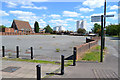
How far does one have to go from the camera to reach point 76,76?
4.80m

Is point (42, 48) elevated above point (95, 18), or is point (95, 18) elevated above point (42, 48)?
point (95, 18)

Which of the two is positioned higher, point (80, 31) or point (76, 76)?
point (80, 31)

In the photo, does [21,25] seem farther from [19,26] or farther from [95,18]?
[95,18]

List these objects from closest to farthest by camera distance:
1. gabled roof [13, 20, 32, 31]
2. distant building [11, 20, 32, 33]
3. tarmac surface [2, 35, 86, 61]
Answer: tarmac surface [2, 35, 86, 61] < distant building [11, 20, 32, 33] < gabled roof [13, 20, 32, 31]

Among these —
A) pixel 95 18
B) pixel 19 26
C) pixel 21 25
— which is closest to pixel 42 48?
pixel 95 18

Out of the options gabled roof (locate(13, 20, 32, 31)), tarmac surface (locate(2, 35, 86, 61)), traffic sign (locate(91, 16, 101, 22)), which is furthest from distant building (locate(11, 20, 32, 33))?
traffic sign (locate(91, 16, 101, 22))

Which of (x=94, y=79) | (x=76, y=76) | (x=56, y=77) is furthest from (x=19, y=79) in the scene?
(x=94, y=79)

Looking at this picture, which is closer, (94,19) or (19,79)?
(19,79)

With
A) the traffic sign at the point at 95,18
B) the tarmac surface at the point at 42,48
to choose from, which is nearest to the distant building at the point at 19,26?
the tarmac surface at the point at 42,48

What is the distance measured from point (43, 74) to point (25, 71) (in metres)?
0.96

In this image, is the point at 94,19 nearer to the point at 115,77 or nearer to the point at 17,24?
the point at 115,77

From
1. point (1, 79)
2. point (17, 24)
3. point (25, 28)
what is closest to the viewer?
point (1, 79)

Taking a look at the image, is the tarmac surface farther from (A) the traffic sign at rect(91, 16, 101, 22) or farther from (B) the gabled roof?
(B) the gabled roof

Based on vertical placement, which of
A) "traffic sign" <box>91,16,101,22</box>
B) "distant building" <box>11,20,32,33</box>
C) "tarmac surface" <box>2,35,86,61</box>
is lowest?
"tarmac surface" <box>2,35,86,61</box>
